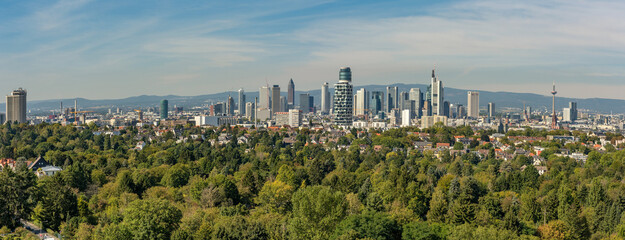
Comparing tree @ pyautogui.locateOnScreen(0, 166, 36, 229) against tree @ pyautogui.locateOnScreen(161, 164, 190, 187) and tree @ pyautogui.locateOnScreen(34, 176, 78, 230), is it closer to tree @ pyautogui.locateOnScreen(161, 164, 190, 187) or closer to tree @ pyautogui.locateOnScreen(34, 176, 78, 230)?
tree @ pyautogui.locateOnScreen(34, 176, 78, 230)

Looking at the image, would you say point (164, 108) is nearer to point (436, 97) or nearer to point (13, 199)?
point (436, 97)

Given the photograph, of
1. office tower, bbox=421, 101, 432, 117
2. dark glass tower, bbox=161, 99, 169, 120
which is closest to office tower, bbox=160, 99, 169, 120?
dark glass tower, bbox=161, 99, 169, 120

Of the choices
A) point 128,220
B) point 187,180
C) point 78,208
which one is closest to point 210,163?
point 187,180

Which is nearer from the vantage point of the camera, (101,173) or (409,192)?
(409,192)

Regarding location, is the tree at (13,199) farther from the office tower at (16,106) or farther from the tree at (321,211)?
the office tower at (16,106)

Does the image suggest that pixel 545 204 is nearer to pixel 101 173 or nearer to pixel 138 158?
pixel 101 173

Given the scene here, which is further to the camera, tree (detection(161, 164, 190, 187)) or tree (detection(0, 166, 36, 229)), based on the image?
tree (detection(161, 164, 190, 187))
